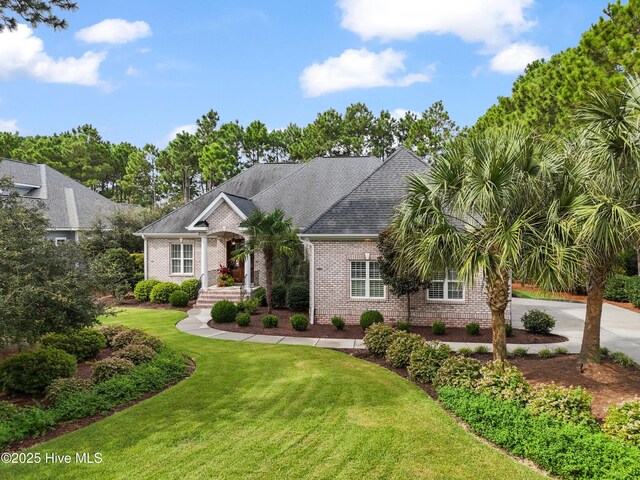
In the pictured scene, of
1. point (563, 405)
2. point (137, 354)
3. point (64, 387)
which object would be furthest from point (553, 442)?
point (137, 354)

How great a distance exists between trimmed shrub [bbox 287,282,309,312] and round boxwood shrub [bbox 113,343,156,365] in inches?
312

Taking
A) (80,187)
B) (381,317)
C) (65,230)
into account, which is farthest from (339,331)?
(80,187)

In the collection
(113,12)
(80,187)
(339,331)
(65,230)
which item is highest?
(113,12)

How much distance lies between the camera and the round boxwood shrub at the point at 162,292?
21.7 meters

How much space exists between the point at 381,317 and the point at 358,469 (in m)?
9.42

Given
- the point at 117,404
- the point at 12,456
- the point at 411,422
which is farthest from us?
the point at 117,404

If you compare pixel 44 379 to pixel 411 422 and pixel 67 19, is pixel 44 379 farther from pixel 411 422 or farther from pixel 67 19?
pixel 67 19

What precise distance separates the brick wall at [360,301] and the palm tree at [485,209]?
616cm

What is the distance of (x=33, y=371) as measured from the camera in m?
8.20

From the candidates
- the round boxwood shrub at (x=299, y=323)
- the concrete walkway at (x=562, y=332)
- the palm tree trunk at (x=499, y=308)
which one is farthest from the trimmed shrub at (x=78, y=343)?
the palm tree trunk at (x=499, y=308)

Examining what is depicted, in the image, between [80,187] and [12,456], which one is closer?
[12,456]

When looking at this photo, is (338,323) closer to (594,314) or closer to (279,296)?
(279,296)

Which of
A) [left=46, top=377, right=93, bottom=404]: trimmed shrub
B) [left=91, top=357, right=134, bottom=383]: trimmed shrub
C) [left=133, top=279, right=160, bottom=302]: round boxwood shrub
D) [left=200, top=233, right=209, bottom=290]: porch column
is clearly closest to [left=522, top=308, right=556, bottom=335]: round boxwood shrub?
[left=91, top=357, right=134, bottom=383]: trimmed shrub

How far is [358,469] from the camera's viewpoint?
5582 millimetres
